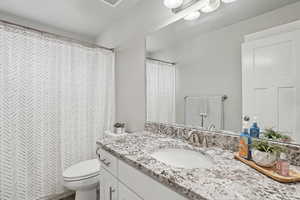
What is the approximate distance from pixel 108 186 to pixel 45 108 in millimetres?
1216

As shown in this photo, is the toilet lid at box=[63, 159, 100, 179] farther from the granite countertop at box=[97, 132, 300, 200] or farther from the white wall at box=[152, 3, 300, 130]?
the white wall at box=[152, 3, 300, 130]

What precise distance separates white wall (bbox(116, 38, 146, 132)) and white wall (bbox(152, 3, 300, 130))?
51 centimetres

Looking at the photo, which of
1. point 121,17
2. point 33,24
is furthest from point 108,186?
point 33,24

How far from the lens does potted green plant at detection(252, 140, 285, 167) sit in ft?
2.21

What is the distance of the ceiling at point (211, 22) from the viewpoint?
2.88ft

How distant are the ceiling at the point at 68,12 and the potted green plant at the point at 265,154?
1.78m

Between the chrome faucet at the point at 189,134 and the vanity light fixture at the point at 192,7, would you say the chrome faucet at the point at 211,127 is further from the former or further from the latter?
the vanity light fixture at the point at 192,7

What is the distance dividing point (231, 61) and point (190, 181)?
0.83 m

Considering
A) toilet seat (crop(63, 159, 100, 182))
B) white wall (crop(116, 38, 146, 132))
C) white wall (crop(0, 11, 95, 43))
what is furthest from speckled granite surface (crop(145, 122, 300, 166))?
white wall (crop(0, 11, 95, 43))

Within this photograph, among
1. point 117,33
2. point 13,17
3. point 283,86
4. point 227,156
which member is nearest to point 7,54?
point 13,17

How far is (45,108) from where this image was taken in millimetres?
1684

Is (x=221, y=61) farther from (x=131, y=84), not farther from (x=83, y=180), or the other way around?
(x=83, y=180)

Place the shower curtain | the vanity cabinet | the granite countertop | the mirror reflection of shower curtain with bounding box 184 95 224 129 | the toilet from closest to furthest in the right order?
the granite countertop
the vanity cabinet
the mirror reflection of shower curtain with bounding box 184 95 224 129
the toilet
the shower curtain

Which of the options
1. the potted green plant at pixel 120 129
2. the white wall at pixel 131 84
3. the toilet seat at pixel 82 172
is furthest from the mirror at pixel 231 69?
the toilet seat at pixel 82 172
